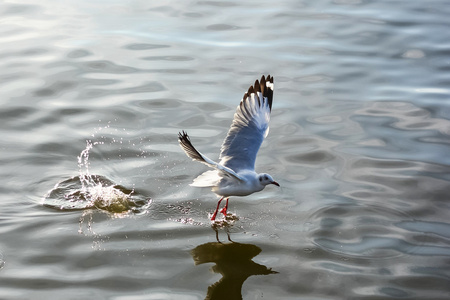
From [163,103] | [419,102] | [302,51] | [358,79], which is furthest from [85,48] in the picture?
[419,102]

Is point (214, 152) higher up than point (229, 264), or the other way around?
point (214, 152)

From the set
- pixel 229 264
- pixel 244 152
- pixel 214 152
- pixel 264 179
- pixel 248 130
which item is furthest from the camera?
pixel 214 152

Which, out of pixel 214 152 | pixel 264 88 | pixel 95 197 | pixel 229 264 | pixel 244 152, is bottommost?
pixel 229 264

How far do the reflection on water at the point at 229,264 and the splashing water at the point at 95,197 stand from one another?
1.04 m

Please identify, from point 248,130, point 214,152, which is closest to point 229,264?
point 248,130

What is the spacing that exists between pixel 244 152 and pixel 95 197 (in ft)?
5.94

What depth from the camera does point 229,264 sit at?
727 cm

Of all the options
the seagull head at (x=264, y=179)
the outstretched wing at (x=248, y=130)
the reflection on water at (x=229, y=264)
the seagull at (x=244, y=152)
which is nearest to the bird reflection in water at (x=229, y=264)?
the reflection on water at (x=229, y=264)

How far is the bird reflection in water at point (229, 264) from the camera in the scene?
22.3 ft

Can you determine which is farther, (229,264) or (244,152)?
(244,152)

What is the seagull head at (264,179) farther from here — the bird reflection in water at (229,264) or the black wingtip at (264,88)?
the black wingtip at (264,88)

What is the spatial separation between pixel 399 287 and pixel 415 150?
3.08 m

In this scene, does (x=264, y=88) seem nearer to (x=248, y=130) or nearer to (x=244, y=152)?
(x=248, y=130)

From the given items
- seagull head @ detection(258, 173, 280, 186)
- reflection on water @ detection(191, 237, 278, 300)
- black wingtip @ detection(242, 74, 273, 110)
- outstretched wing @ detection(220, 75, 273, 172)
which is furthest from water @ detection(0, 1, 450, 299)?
black wingtip @ detection(242, 74, 273, 110)
